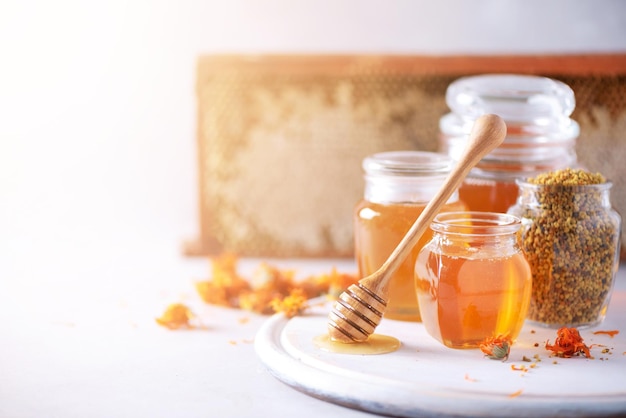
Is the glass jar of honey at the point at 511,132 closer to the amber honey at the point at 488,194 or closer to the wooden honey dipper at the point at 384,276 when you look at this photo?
the amber honey at the point at 488,194

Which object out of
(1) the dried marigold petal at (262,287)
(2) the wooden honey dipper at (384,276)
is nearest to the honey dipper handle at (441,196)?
(2) the wooden honey dipper at (384,276)

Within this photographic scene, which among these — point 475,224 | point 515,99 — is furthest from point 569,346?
point 515,99

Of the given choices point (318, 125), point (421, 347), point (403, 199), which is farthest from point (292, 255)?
point (421, 347)

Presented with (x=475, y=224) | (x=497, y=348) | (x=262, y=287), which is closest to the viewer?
(x=497, y=348)

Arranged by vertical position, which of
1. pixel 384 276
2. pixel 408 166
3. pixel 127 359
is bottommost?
pixel 127 359

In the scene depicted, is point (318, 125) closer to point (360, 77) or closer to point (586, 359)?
point (360, 77)

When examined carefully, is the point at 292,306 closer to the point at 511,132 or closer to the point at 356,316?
the point at 356,316

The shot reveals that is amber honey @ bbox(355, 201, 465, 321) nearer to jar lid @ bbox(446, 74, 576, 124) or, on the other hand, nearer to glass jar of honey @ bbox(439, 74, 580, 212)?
glass jar of honey @ bbox(439, 74, 580, 212)
